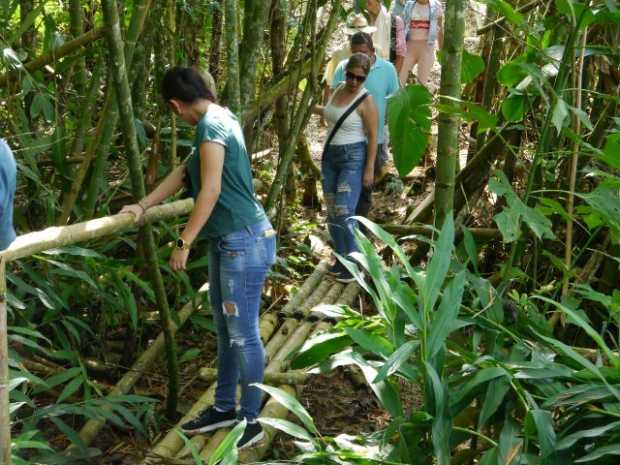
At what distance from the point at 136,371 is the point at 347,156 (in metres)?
1.94

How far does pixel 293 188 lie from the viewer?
23.0ft

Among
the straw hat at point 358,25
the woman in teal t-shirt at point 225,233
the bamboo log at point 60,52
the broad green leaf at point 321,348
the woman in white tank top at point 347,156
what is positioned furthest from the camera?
the straw hat at point 358,25

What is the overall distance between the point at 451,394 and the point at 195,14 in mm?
3071

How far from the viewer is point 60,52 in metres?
3.91

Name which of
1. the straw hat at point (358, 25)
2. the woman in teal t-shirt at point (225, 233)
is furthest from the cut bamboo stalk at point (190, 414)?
the straw hat at point (358, 25)

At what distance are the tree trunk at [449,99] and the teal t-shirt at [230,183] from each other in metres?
0.74

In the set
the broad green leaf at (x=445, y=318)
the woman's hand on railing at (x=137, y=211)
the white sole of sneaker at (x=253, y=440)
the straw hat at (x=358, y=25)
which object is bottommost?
the white sole of sneaker at (x=253, y=440)

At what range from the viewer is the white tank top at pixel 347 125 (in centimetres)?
545

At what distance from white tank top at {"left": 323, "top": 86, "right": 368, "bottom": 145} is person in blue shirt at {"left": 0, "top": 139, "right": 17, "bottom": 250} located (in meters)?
2.64

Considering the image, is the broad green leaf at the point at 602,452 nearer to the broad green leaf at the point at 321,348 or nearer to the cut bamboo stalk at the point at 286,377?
the broad green leaf at the point at 321,348

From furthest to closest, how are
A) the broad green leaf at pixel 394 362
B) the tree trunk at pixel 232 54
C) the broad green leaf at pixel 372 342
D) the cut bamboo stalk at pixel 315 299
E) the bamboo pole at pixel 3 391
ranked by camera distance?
the cut bamboo stalk at pixel 315 299, the tree trunk at pixel 232 54, the broad green leaf at pixel 372 342, the broad green leaf at pixel 394 362, the bamboo pole at pixel 3 391

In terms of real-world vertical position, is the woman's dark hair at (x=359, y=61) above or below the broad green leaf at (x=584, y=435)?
above

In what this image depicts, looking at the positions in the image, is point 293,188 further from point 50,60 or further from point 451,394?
point 451,394

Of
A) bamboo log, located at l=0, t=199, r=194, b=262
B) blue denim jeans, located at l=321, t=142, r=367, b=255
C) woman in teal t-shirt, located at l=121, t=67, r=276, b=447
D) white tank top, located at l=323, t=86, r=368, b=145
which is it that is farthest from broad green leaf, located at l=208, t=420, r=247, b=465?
white tank top, located at l=323, t=86, r=368, b=145
